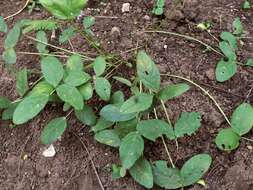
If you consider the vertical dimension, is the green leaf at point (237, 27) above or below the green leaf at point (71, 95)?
above

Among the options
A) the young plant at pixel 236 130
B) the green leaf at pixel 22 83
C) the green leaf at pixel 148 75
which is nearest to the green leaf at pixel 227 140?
the young plant at pixel 236 130

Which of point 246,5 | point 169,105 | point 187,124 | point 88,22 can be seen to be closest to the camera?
point 187,124

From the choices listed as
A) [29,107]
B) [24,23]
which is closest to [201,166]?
[29,107]

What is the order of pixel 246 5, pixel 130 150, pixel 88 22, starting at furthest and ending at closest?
pixel 246 5, pixel 88 22, pixel 130 150

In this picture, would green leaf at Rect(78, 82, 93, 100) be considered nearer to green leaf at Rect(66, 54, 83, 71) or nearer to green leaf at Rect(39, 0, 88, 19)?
green leaf at Rect(66, 54, 83, 71)

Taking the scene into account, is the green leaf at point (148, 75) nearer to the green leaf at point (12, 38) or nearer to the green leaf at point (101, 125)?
the green leaf at point (101, 125)

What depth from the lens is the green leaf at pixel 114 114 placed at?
1553 mm

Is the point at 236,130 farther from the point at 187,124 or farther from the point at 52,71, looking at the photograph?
the point at 52,71

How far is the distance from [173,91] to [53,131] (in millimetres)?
444

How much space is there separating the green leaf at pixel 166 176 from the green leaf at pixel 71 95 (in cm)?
33

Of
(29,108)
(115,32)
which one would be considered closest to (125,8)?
(115,32)

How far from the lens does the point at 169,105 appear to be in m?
1.70

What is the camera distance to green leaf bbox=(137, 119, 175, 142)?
1.50 metres

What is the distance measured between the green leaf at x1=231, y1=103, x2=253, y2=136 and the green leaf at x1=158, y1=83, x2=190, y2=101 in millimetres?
209
